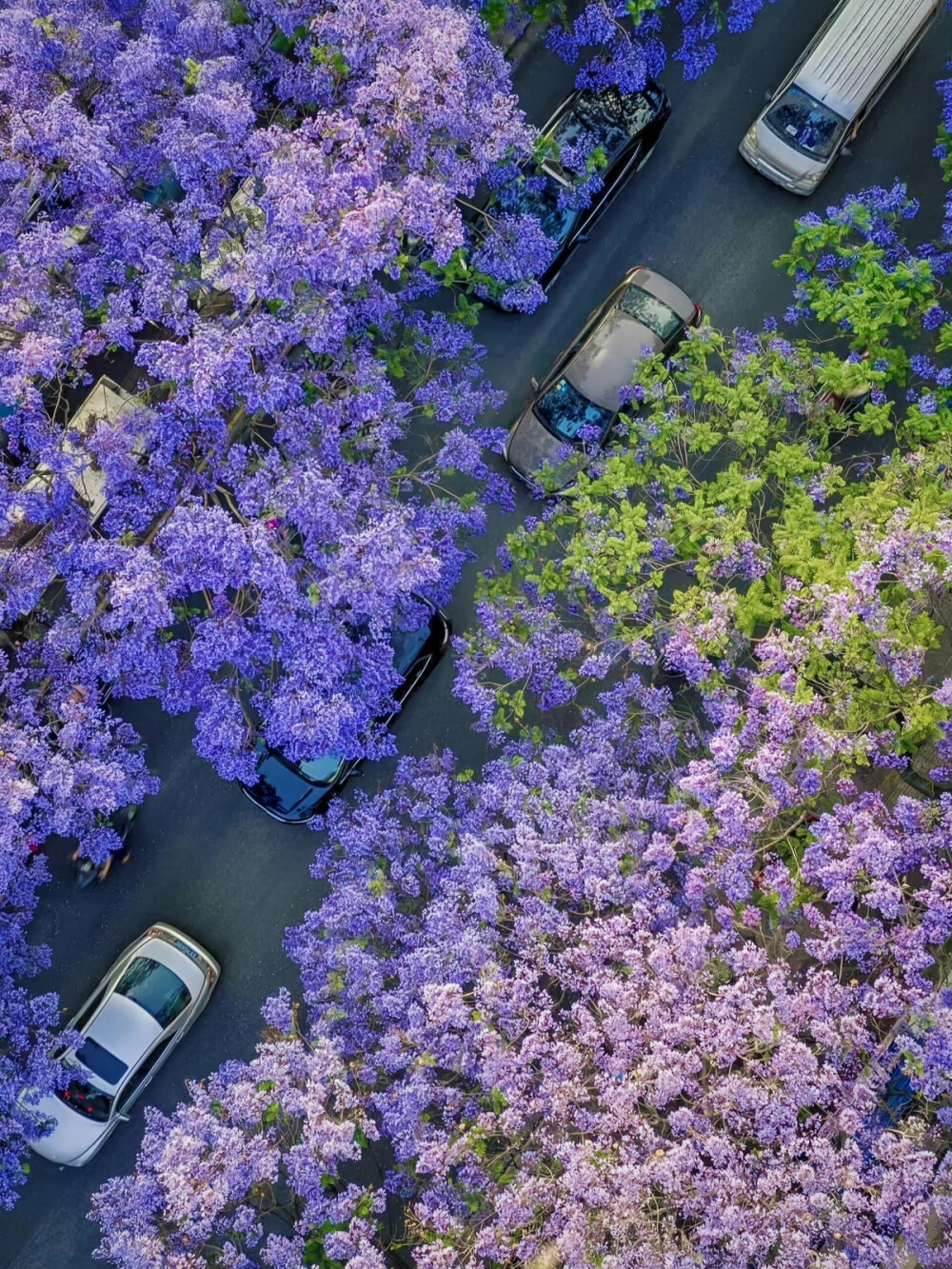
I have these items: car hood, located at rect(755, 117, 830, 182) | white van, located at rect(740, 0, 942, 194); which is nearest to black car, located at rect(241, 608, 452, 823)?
car hood, located at rect(755, 117, 830, 182)

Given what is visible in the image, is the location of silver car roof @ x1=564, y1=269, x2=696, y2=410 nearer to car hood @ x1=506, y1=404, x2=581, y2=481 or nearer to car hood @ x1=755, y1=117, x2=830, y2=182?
car hood @ x1=506, y1=404, x2=581, y2=481

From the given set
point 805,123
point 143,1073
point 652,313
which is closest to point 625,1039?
point 143,1073

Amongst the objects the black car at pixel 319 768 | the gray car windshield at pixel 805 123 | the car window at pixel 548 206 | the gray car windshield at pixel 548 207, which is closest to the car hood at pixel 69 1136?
the black car at pixel 319 768

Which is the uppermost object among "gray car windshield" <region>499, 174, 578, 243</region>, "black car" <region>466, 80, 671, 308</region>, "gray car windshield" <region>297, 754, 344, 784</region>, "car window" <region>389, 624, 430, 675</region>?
"black car" <region>466, 80, 671, 308</region>

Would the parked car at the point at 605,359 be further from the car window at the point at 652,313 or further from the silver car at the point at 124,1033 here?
the silver car at the point at 124,1033

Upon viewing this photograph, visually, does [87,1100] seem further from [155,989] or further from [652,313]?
[652,313]

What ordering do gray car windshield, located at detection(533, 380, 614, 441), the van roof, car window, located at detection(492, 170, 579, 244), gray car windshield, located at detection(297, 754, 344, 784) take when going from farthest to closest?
1. gray car windshield, located at detection(297, 754, 344, 784)
2. gray car windshield, located at detection(533, 380, 614, 441)
3. the van roof
4. car window, located at detection(492, 170, 579, 244)

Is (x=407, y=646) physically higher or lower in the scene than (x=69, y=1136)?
higher
